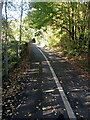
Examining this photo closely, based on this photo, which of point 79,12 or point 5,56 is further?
point 79,12

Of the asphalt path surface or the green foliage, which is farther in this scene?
the green foliage

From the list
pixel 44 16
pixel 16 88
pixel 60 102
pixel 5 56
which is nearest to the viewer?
pixel 60 102

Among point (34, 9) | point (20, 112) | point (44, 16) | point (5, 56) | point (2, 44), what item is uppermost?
point (34, 9)

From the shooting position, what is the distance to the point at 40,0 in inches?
581

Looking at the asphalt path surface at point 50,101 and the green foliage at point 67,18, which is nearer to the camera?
the asphalt path surface at point 50,101

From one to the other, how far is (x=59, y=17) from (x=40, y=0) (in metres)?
2.75

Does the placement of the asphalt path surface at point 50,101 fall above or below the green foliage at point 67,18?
below

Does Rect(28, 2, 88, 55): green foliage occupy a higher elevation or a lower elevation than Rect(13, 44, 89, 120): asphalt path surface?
higher

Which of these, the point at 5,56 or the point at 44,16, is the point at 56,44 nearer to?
the point at 44,16

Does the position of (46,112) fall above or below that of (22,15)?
below

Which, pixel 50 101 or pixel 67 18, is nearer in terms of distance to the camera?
pixel 50 101

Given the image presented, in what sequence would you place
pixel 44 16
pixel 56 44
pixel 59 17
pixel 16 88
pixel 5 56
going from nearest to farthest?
pixel 16 88 → pixel 5 56 → pixel 44 16 → pixel 59 17 → pixel 56 44

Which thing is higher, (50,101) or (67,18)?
(67,18)

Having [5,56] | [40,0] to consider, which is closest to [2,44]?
[5,56]
